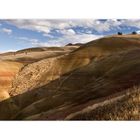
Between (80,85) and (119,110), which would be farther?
(80,85)

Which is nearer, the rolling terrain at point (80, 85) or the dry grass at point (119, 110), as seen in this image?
the dry grass at point (119, 110)

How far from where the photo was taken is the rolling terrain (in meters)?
13.5

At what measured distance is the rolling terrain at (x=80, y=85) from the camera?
531 inches

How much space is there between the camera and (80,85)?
26688 millimetres

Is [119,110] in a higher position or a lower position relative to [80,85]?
higher

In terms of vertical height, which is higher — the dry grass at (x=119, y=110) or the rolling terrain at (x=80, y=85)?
the dry grass at (x=119, y=110)

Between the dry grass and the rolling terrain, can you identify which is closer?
the dry grass

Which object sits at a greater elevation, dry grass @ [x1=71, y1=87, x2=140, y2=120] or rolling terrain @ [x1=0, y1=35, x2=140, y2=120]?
dry grass @ [x1=71, y1=87, x2=140, y2=120]
